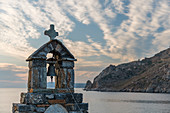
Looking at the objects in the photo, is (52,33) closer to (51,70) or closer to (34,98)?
(51,70)

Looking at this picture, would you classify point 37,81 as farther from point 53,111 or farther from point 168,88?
point 168,88

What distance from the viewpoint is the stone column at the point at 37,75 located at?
342 inches

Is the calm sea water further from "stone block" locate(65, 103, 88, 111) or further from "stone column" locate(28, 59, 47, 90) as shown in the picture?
"stone column" locate(28, 59, 47, 90)

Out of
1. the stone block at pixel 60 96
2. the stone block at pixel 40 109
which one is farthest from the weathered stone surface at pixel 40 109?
the stone block at pixel 60 96

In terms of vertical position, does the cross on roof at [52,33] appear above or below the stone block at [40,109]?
above

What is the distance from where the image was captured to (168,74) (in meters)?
174

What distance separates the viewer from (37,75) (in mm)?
8727

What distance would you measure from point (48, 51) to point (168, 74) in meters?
177

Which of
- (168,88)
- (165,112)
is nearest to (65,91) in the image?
(165,112)

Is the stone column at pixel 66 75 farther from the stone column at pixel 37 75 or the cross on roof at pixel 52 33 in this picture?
the cross on roof at pixel 52 33

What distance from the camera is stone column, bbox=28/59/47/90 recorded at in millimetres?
8695

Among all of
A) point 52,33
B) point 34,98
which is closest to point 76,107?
point 34,98

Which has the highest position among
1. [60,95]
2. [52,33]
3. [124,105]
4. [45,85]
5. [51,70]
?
[52,33]

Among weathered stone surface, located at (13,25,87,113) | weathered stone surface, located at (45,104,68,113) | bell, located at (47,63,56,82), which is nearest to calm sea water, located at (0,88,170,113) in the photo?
bell, located at (47,63,56,82)
